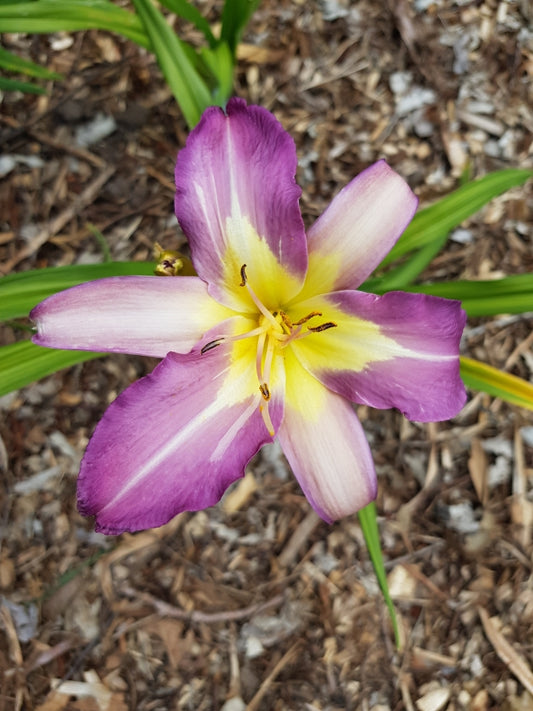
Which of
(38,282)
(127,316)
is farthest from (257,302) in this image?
(38,282)

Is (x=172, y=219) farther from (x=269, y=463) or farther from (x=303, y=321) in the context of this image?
(x=303, y=321)

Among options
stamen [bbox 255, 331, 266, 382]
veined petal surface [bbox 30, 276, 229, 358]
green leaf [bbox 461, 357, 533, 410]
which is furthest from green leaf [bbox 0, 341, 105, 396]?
green leaf [bbox 461, 357, 533, 410]

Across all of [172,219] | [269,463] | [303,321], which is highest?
[303,321]

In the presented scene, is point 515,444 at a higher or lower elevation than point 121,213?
lower

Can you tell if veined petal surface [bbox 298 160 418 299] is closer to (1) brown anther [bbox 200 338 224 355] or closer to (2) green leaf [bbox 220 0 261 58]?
(1) brown anther [bbox 200 338 224 355]

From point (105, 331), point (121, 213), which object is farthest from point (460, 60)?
point (105, 331)

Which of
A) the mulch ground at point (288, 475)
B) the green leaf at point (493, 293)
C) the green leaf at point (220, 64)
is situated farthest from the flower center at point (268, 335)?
the mulch ground at point (288, 475)
